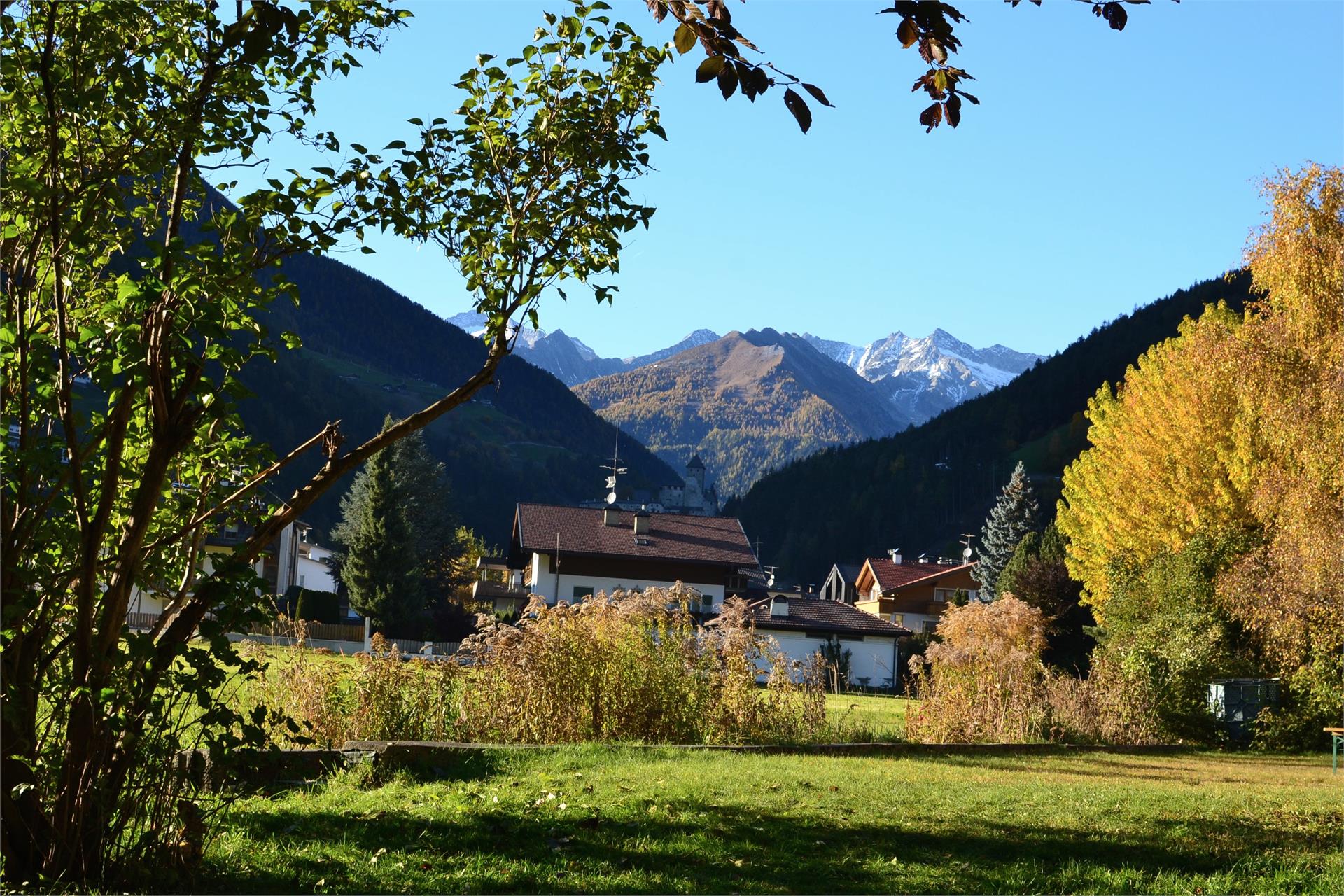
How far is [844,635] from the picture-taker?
46.9 metres

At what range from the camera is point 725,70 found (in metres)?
3.61

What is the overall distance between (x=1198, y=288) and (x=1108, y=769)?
10012 cm

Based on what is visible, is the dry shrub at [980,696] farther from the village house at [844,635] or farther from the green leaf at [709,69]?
the village house at [844,635]

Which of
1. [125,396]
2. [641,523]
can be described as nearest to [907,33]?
[125,396]

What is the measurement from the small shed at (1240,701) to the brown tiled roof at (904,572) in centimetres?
4372

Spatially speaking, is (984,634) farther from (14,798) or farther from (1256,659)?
(14,798)

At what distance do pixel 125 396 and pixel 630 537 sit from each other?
4640cm

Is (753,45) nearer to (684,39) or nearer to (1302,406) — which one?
(684,39)

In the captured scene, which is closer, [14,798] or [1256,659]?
[14,798]

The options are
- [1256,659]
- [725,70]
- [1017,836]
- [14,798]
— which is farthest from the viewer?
[1256,659]

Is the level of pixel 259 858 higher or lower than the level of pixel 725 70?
lower

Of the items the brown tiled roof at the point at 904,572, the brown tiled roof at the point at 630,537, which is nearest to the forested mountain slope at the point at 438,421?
the brown tiled roof at the point at 904,572

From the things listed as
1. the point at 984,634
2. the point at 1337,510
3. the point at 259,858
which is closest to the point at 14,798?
the point at 259,858

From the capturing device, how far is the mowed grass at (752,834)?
535 cm
